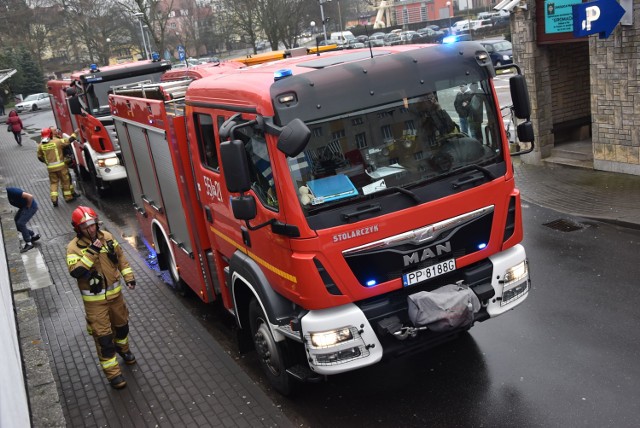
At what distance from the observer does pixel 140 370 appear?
6711 millimetres

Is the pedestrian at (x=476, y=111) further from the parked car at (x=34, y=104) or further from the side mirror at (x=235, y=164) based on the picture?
the parked car at (x=34, y=104)

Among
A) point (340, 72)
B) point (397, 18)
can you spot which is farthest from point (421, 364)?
point (397, 18)

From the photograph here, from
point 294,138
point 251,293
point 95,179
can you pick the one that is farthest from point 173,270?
point 95,179

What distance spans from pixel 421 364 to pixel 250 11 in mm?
39336

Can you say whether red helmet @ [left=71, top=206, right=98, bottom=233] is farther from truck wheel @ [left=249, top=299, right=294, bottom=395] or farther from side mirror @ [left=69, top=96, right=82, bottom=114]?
side mirror @ [left=69, top=96, right=82, bottom=114]

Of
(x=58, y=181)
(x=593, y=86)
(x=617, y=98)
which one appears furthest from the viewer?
(x=58, y=181)

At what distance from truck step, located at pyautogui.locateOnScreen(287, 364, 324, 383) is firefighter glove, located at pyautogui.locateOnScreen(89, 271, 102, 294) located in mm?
2130

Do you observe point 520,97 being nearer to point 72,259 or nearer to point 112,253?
point 112,253

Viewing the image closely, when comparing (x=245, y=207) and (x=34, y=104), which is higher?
(x=245, y=207)

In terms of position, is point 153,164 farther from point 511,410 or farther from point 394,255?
point 511,410

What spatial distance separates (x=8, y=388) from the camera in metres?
4.12

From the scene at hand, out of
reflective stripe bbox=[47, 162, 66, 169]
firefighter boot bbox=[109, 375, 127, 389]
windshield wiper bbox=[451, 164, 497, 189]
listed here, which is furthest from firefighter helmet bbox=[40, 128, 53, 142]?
windshield wiper bbox=[451, 164, 497, 189]

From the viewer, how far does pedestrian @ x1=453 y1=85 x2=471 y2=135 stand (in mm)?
5211

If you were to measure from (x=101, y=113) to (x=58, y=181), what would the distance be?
1926mm
